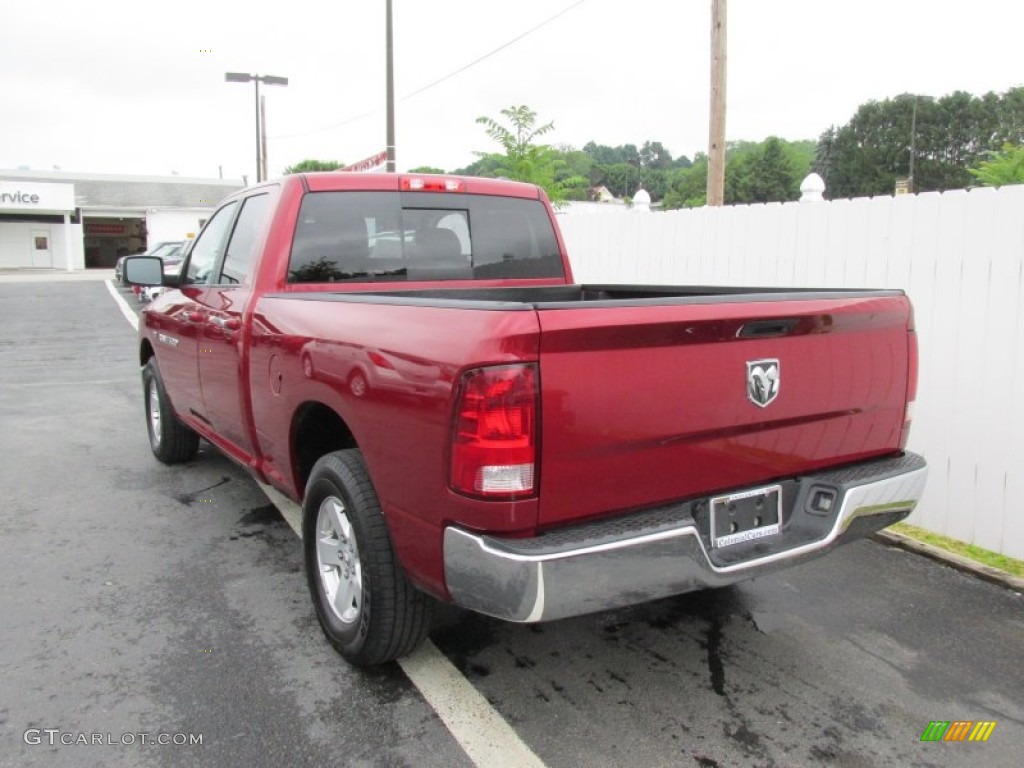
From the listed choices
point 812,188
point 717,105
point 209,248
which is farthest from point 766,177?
point 209,248

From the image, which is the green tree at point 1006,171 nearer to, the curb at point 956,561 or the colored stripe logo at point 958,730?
the curb at point 956,561

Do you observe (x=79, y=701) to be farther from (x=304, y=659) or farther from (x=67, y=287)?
(x=67, y=287)

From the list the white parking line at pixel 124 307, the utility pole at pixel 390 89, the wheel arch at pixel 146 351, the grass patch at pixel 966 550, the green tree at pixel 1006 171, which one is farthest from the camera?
the green tree at pixel 1006 171

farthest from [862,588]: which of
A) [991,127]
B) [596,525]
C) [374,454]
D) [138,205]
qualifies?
[991,127]

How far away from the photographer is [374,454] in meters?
2.72

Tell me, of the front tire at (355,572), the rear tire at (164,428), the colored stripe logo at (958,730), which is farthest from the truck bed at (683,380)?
the rear tire at (164,428)

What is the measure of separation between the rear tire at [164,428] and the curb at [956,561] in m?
4.67

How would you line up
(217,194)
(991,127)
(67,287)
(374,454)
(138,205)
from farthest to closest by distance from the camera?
1. (991,127)
2. (217,194)
3. (138,205)
4. (67,287)
5. (374,454)

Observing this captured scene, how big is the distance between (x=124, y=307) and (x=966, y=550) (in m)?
21.2

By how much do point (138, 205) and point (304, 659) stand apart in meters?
53.6

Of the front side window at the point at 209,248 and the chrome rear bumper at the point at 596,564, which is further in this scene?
the front side window at the point at 209,248

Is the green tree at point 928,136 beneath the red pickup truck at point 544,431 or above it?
above

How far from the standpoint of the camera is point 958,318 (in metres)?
4.46

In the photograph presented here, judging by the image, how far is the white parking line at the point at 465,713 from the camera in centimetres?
252
